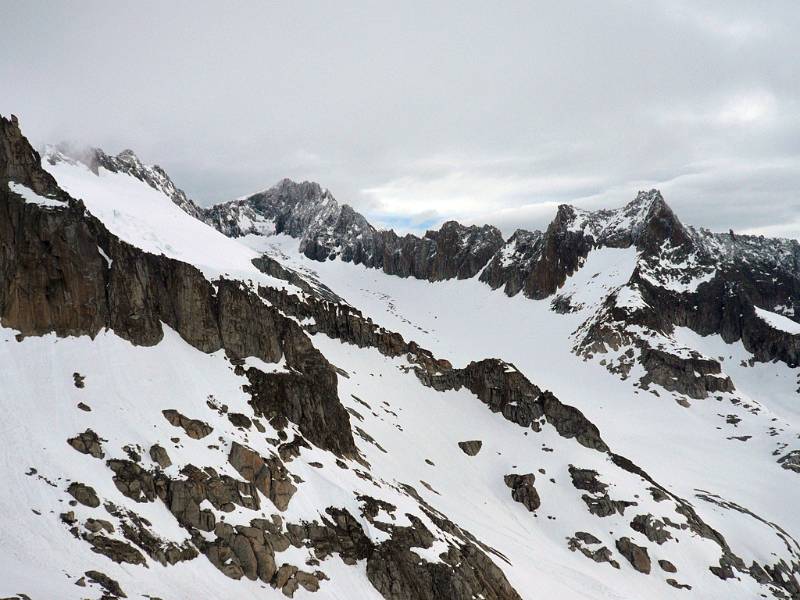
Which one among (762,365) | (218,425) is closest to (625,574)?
(218,425)

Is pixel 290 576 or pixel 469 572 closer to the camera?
pixel 290 576

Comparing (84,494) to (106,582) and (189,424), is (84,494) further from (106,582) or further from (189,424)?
(189,424)

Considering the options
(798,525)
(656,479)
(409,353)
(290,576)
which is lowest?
(798,525)

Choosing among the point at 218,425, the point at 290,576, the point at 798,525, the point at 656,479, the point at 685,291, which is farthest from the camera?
the point at 685,291

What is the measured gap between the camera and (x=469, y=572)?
53.2m

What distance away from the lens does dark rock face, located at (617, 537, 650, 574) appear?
72.1 m

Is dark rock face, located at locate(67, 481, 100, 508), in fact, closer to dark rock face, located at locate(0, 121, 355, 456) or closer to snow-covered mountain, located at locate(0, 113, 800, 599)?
snow-covered mountain, located at locate(0, 113, 800, 599)

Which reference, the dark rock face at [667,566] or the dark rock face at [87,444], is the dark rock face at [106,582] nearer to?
the dark rock face at [87,444]

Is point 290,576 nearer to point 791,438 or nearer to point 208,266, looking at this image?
point 208,266

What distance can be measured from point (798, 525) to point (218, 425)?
9855 centimetres

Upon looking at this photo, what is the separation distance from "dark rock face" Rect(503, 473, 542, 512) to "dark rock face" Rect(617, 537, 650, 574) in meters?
12.2

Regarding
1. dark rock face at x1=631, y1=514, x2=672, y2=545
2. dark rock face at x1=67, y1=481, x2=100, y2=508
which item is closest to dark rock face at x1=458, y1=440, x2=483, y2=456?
dark rock face at x1=631, y1=514, x2=672, y2=545

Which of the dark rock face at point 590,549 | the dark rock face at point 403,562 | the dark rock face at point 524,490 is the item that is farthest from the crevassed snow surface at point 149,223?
the dark rock face at point 590,549

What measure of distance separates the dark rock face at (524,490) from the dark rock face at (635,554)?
1218cm
